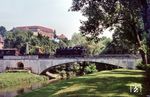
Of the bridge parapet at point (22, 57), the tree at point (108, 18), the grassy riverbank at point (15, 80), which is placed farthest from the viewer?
the bridge parapet at point (22, 57)

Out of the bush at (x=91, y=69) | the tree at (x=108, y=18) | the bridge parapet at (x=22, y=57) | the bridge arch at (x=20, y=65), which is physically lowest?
the bush at (x=91, y=69)

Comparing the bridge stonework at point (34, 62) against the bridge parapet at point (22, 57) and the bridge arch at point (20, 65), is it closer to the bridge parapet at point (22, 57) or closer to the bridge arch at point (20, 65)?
the bridge parapet at point (22, 57)

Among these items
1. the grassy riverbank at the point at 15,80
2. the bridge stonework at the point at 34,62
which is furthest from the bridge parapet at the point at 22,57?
the grassy riverbank at the point at 15,80

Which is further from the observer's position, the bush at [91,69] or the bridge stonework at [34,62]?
the bush at [91,69]

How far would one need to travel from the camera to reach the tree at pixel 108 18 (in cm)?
3362

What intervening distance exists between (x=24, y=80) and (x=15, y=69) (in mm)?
17251

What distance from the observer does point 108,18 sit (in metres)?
40.5

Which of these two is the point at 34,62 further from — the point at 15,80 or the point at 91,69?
the point at 15,80

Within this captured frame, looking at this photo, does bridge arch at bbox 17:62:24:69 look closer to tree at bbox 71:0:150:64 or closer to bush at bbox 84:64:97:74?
bush at bbox 84:64:97:74

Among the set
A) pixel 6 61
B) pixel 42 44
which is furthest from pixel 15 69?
pixel 42 44

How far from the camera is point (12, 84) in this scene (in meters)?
73.1

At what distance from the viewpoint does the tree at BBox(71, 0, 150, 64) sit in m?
33.6

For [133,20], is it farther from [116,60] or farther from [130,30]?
[116,60]

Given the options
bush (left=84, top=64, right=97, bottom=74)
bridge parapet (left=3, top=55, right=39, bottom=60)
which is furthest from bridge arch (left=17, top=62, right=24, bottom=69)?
bush (left=84, top=64, right=97, bottom=74)
